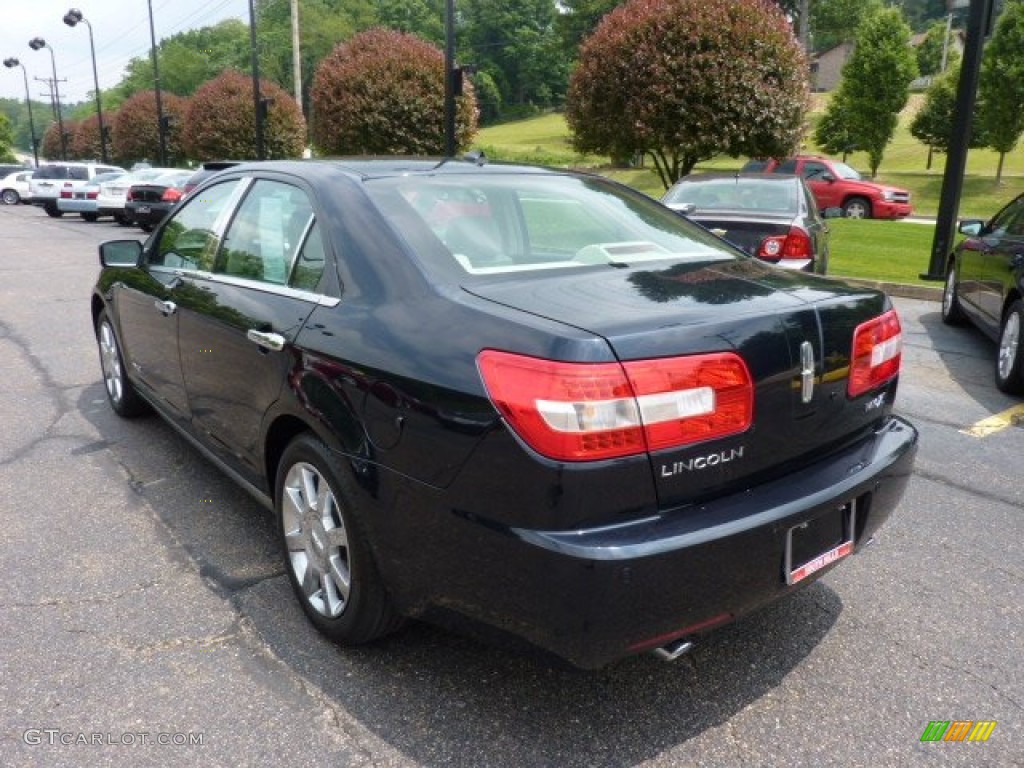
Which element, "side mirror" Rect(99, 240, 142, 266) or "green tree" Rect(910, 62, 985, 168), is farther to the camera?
"green tree" Rect(910, 62, 985, 168)

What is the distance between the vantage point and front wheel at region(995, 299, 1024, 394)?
5566 millimetres

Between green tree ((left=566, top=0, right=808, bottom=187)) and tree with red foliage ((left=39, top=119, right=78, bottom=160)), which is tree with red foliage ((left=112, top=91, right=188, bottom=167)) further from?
green tree ((left=566, top=0, right=808, bottom=187))

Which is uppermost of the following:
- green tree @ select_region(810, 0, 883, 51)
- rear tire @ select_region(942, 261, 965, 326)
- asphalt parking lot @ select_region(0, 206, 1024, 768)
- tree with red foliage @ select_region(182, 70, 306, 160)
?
green tree @ select_region(810, 0, 883, 51)

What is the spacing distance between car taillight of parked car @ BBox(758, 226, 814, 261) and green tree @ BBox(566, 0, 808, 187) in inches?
310

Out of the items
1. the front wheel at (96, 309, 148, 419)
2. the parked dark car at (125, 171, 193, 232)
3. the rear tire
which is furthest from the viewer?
the parked dark car at (125, 171, 193, 232)

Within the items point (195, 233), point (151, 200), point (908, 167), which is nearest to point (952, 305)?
point (195, 233)

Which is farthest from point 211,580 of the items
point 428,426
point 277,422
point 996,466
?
point 996,466

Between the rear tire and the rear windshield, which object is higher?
the rear windshield

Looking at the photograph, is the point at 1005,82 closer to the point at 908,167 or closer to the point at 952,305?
the point at 908,167

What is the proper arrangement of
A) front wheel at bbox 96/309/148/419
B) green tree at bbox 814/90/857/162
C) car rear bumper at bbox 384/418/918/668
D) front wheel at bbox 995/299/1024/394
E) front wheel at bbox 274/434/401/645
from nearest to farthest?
1. car rear bumper at bbox 384/418/918/668
2. front wheel at bbox 274/434/401/645
3. front wheel at bbox 96/309/148/419
4. front wheel at bbox 995/299/1024/394
5. green tree at bbox 814/90/857/162

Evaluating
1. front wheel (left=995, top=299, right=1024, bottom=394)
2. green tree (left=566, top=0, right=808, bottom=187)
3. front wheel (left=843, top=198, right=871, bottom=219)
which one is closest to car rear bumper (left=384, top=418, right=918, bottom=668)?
front wheel (left=995, top=299, right=1024, bottom=394)

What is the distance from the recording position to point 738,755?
7.31ft

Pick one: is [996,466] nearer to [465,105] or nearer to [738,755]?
[738,755]

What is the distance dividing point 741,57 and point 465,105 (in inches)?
377
